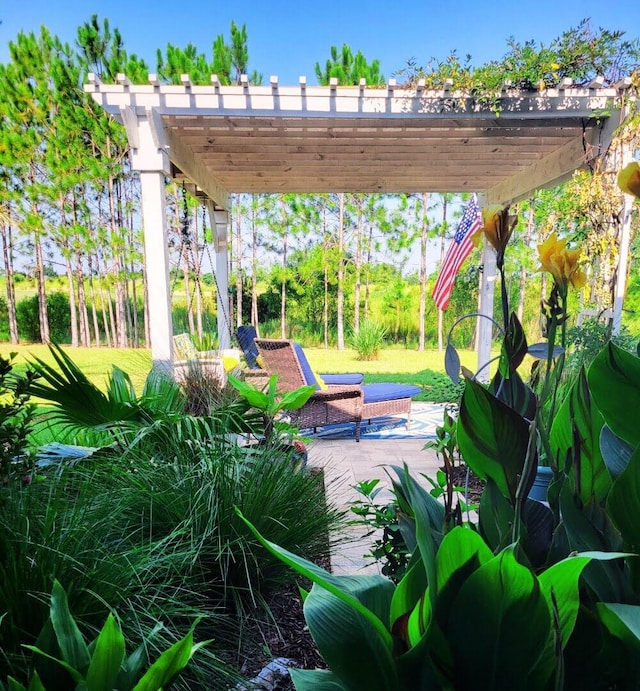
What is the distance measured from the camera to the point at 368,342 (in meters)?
9.75

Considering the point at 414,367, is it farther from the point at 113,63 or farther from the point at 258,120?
the point at 113,63

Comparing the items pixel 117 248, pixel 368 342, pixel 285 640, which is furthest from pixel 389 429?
pixel 117 248

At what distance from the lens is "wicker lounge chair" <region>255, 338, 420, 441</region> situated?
414 centimetres

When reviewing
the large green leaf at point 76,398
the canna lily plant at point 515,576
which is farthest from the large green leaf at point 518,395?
the large green leaf at point 76,398

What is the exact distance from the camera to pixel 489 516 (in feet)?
2.44

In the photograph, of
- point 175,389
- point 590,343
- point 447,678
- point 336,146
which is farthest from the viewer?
point 336,146

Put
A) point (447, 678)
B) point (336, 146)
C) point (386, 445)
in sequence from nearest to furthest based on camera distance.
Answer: point (447, 678)
point (386, 445)
point (336, 146)

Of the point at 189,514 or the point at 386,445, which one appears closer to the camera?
the point at 189,514

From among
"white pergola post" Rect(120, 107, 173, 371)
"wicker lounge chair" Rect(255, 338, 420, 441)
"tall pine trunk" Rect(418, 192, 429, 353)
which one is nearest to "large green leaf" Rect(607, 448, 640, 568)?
"white pergola post" Rect(120, 107, 173, 371)

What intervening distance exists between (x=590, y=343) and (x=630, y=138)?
1680 mm

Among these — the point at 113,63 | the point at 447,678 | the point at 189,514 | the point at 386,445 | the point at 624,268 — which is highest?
the point at 113,63

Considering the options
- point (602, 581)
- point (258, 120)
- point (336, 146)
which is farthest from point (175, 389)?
point (336, 146)

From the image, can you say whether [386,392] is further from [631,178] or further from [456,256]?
[631,178]

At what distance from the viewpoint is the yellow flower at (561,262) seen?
27.7 inches
